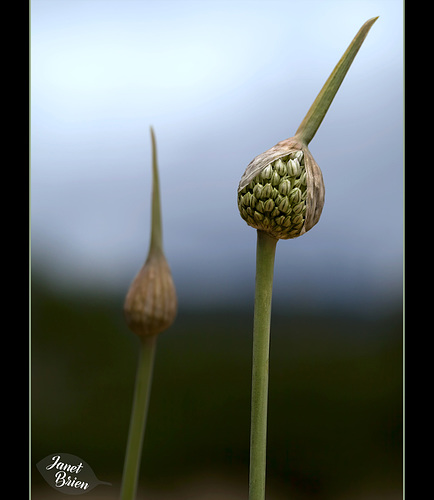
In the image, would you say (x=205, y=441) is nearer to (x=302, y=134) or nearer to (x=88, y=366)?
(x=88, y=366)

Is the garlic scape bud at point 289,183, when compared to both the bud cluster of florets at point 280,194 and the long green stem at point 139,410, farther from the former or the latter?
the long green stem at point 139,410

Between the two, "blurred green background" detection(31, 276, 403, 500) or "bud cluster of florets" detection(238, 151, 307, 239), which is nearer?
"bud cluster of florets" detection(238, 151, 307, 239)

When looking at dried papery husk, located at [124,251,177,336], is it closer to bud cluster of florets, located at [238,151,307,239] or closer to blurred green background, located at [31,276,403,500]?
bud cluster of florets, located at [238,151,307,239]

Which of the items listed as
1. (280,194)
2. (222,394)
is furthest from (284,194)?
(222,394)

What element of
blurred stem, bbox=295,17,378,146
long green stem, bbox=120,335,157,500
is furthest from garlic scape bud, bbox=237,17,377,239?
long green stem, bbox=120,335,157,500

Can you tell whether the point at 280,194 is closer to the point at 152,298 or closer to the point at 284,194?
the point at 284,194

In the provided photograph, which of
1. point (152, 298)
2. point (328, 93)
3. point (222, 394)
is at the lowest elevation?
point (222, 394)
